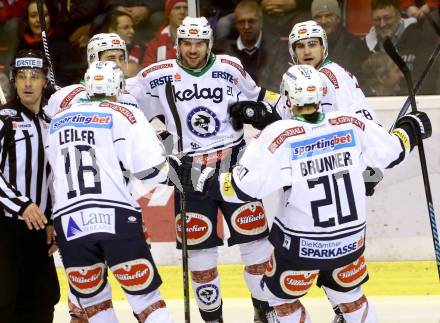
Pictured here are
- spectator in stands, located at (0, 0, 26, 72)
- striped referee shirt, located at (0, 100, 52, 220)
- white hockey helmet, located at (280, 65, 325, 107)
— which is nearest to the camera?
white hockey helmet, located at (280, 65, 325, 107)

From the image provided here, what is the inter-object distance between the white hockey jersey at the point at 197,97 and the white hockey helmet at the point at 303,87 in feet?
2.78

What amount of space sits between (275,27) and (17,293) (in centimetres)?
301

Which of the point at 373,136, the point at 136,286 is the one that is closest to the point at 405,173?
the point at 373,136

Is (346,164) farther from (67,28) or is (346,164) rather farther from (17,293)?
(67,28)

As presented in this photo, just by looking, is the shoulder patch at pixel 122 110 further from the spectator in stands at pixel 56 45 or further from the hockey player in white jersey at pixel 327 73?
the spectator in stands at pixel 56 45

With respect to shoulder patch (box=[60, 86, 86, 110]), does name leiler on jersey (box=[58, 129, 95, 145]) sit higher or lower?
lower

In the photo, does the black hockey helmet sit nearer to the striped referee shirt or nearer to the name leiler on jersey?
the striped referee shirt

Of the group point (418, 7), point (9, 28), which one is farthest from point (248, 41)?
point (9, 28)

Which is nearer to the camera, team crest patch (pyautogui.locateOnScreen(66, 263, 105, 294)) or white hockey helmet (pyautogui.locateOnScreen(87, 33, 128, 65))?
team crest patch (pyautogui.locateOnScreen(66, 263, 105, 294))

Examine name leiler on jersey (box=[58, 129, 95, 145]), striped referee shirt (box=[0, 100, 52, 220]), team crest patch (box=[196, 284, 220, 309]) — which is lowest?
team crest patch (box=[196, 284, 220, 309])

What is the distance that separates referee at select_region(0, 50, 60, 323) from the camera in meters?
4.92

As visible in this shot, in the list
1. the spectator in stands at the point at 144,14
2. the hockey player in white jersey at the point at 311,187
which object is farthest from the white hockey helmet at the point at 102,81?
the spectator in stands at the point at 144,14

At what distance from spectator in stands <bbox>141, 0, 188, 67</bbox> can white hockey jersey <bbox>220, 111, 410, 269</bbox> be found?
9.37 feet

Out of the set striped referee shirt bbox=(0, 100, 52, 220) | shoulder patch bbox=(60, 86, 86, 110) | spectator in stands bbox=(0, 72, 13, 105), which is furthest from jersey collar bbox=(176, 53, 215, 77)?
spectator in stands bbox=(0, 72, 13, 105)
